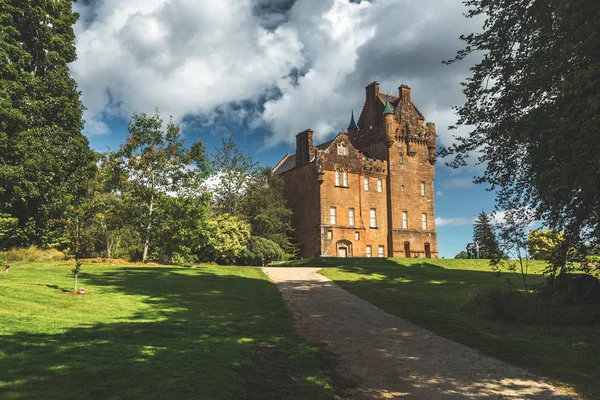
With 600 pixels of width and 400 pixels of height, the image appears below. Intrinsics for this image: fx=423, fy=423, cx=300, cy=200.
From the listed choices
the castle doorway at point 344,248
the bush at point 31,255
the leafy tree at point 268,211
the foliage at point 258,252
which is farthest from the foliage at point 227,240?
the castle doorway at point 344,248

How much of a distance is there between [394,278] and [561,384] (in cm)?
1710

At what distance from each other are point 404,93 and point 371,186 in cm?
1357

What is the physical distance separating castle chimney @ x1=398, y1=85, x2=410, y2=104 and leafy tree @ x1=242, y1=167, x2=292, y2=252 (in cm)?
1924

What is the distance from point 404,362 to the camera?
28.8 ft

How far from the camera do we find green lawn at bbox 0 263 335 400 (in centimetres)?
627

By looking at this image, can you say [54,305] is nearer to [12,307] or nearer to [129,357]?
[12,307]

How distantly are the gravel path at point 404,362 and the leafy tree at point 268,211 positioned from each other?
32.4 m

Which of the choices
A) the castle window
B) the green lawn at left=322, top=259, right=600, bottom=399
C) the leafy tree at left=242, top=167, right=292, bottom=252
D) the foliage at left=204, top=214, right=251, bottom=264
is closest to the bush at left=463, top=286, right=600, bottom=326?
the green lawn at left=322, top=259, right=600, bottom=399

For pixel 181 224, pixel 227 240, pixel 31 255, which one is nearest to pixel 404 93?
pixel 227 240

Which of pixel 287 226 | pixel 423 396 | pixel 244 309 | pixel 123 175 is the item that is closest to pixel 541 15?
pixel 423 396

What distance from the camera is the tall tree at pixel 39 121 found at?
2677 cm

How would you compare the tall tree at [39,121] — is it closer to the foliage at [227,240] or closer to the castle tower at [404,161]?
the foliage at [227,240]

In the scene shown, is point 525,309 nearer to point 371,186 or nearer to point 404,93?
point 371,186

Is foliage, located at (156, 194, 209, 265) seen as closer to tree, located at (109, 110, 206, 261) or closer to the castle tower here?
tree, located at (109, 110, 206, 261)
